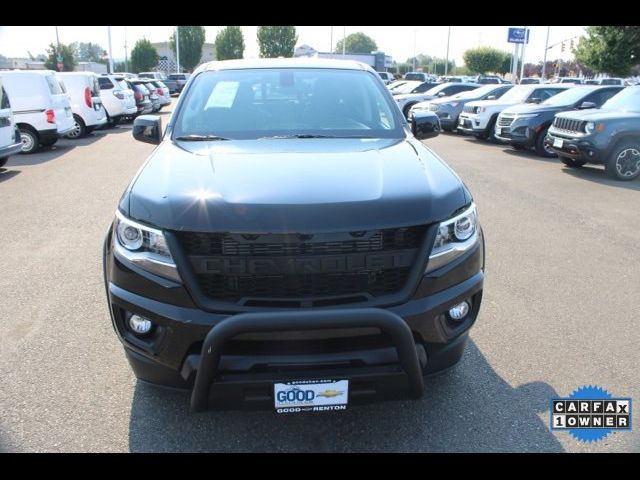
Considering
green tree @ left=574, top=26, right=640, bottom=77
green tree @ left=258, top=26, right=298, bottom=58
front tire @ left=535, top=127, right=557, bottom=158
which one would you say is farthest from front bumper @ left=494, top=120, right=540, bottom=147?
green tree @ left=258, top=26, right=298, bottom=58

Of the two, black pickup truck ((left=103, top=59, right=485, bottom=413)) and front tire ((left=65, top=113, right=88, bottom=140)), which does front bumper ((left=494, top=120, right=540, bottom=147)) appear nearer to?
black pickup truck ((left=103, top=59, right=485, bottom=413))

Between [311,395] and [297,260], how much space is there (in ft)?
1.90

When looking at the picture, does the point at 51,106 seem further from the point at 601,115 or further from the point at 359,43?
the point at 359,43

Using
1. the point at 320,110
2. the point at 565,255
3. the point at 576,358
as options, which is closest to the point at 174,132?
the point at 320,110

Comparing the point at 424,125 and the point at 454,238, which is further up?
the point at 424,125

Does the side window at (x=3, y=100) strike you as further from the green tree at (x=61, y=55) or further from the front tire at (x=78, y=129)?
the green tree at (x=61, y=55)

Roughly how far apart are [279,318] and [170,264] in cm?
56

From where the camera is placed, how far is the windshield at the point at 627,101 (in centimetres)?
1045

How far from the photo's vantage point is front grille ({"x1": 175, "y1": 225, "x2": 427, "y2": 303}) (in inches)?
93.7

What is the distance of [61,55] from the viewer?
50.8m

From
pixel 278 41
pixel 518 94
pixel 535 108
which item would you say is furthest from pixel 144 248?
pixel 278 41

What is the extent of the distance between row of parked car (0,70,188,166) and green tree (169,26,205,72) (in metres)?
62.0

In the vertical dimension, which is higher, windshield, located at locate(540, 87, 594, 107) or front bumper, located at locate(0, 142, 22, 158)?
windshield, located at locate(540, 87, 594, 107)

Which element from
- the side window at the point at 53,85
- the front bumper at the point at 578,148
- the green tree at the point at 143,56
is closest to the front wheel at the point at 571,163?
the front bumper at the point at 578,148
